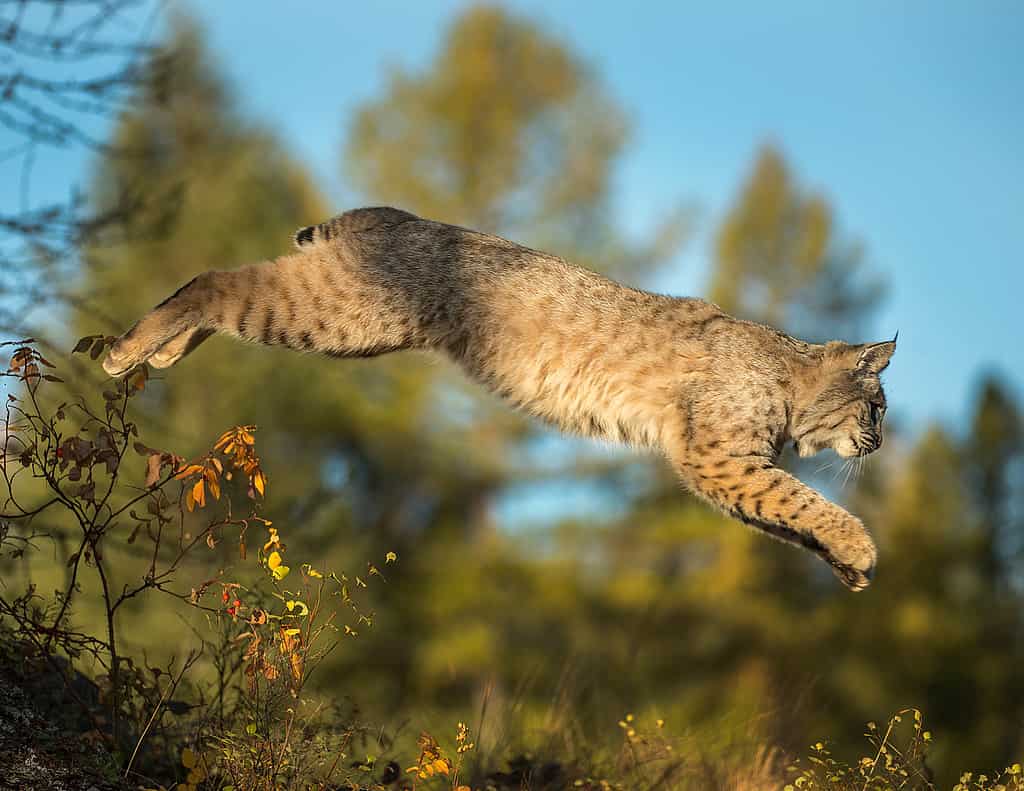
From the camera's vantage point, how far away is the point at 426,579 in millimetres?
26922

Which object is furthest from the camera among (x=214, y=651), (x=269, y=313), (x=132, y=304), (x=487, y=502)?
(x=487, y=502)

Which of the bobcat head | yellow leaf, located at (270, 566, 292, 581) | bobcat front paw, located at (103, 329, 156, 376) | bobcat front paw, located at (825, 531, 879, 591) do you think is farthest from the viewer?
the bobcat head

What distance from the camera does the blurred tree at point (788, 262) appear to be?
2888 centimetres

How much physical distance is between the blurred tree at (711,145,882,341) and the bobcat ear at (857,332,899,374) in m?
21.4

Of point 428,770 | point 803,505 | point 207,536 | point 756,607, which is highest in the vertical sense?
point 756,607

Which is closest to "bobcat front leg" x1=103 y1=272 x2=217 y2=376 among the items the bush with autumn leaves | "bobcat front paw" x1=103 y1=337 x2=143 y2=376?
"bobcat front paw" x1=103 y1=337 x2=143 y2=376

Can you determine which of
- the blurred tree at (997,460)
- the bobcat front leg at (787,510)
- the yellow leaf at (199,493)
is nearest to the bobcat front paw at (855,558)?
the bobcat front leg at (787,510)

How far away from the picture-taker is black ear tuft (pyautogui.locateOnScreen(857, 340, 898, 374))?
276 inches

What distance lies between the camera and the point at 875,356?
707cm

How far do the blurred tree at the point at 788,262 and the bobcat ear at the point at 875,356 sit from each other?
70.2 feet

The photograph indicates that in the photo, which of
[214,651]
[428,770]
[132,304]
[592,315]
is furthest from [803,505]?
[132,304]

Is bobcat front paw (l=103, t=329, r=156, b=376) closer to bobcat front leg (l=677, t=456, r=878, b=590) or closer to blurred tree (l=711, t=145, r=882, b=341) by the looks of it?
bobcat front leg (l=677, t=456, r=878, b=590)

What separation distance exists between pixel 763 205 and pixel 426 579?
12.6m

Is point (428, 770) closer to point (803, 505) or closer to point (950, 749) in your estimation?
point (803, 505)
